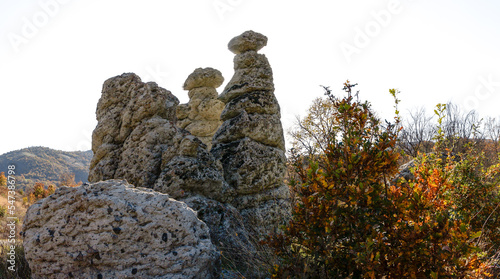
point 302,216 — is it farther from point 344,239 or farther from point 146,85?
point 146,85

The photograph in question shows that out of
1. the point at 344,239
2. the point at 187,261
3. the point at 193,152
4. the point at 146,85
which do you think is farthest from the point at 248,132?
the point at 344,239

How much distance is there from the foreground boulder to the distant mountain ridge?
3053 inches

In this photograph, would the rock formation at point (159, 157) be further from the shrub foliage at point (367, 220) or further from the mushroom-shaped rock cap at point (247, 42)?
the mushroom-shaped rock cap at point (247, 42)

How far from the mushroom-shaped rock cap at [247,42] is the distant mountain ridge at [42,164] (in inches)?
2976

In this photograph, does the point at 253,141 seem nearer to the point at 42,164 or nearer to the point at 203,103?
the point at 203,103

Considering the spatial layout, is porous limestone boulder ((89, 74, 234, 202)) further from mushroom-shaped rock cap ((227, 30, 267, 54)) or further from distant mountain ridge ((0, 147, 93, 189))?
distant mountain ridge ((0, 147, 93, 189))

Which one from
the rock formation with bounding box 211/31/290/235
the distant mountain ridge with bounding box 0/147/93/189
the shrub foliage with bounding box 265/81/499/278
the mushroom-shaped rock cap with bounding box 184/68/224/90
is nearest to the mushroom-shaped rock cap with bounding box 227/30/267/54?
the rock formation with bounding box 211/31/290/235

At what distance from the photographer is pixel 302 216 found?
3115mm

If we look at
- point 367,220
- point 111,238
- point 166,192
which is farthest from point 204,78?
point 367,220

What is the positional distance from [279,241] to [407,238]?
50.1 inches

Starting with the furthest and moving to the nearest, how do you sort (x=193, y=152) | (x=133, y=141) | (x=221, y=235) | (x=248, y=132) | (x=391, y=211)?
(x=248, y=132) < (x=133, y=141) < (x=193, y=152) < (x=221, y=235) < (x=391, y=211)

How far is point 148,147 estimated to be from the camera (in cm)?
645

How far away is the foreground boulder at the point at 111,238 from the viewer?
365 cm

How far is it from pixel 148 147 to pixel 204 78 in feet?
24.3
